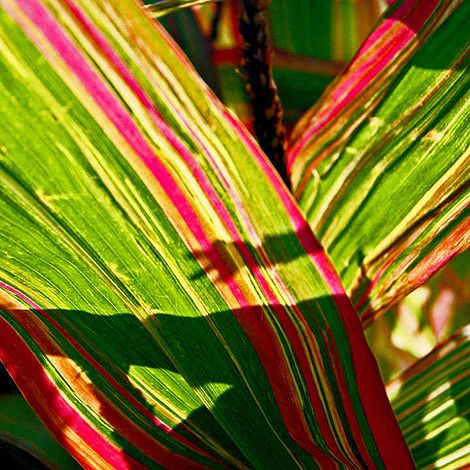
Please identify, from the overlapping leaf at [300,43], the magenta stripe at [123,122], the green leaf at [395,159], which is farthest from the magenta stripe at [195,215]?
the overlapping leaf at [300,43]

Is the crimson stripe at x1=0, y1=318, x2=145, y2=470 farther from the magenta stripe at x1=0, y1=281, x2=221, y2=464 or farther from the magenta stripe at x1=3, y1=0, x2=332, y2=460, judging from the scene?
the magenta stripe at x1=3, y1=0, x2=332, y2=460

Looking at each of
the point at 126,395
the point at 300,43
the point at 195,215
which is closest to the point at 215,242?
the point at 195,215

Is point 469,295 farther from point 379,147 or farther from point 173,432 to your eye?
point 173,432

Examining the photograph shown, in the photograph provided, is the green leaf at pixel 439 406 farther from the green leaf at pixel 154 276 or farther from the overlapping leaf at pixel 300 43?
the overlapping leaf at pixel 300 43

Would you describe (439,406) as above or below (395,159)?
below

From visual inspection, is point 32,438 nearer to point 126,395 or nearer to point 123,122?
point 126,395

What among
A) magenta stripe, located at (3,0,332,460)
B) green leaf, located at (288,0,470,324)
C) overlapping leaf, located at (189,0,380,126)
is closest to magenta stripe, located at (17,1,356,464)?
magenta stripe, located at (3,0,332,460)
